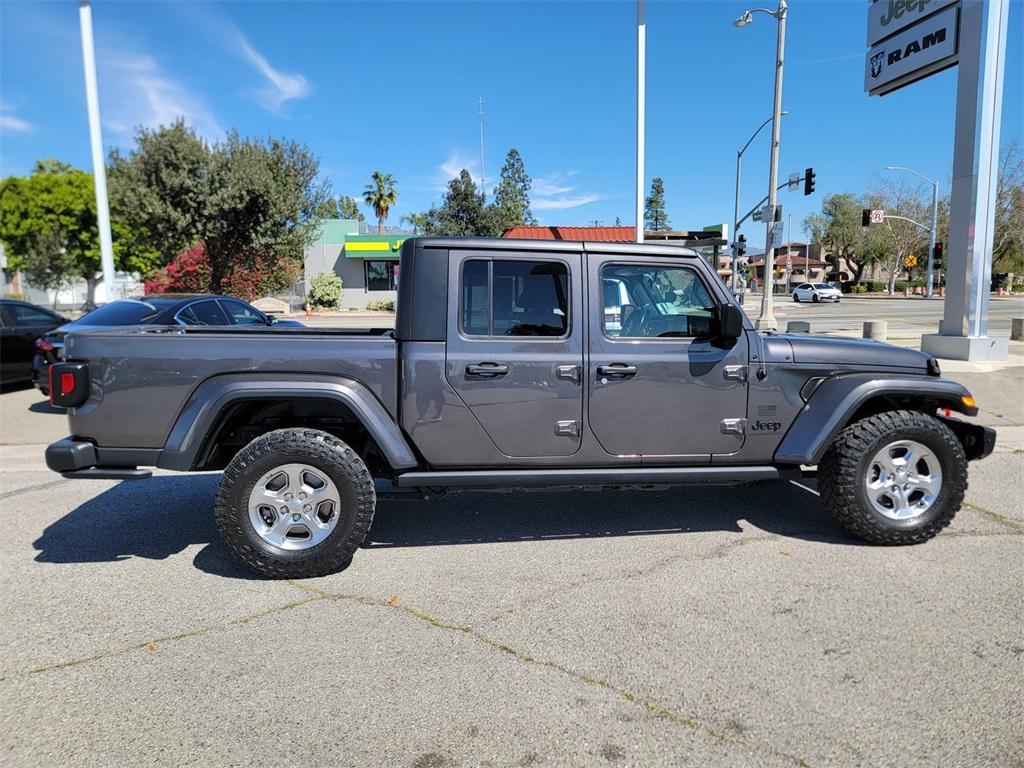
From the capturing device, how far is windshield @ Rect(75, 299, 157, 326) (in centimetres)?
852

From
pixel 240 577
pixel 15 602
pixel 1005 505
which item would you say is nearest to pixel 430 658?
pixel 240 577

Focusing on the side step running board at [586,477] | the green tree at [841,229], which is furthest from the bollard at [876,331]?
the green tree at [841,229]

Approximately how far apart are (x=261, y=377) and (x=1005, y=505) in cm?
539

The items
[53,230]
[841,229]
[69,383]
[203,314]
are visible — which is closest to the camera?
[69,383]

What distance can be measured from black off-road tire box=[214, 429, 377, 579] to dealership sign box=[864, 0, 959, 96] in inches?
537

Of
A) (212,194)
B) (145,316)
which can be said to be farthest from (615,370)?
(212,194)

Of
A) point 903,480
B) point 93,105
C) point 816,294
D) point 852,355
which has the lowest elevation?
point 903,480

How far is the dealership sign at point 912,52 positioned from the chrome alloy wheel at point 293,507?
45.1 ft

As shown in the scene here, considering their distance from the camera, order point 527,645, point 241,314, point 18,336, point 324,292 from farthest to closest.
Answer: point 324,292
point 18,336
point 241,314
point 527,645

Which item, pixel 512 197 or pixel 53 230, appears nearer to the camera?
pixel 53 230

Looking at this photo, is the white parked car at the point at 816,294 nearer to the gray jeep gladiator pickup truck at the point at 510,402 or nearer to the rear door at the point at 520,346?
the gray jeep gladiator pickup truck at the point at 510,402

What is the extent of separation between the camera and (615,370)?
3.88m

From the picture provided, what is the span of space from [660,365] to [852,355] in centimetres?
127

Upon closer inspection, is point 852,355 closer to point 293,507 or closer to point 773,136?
point 293,507
